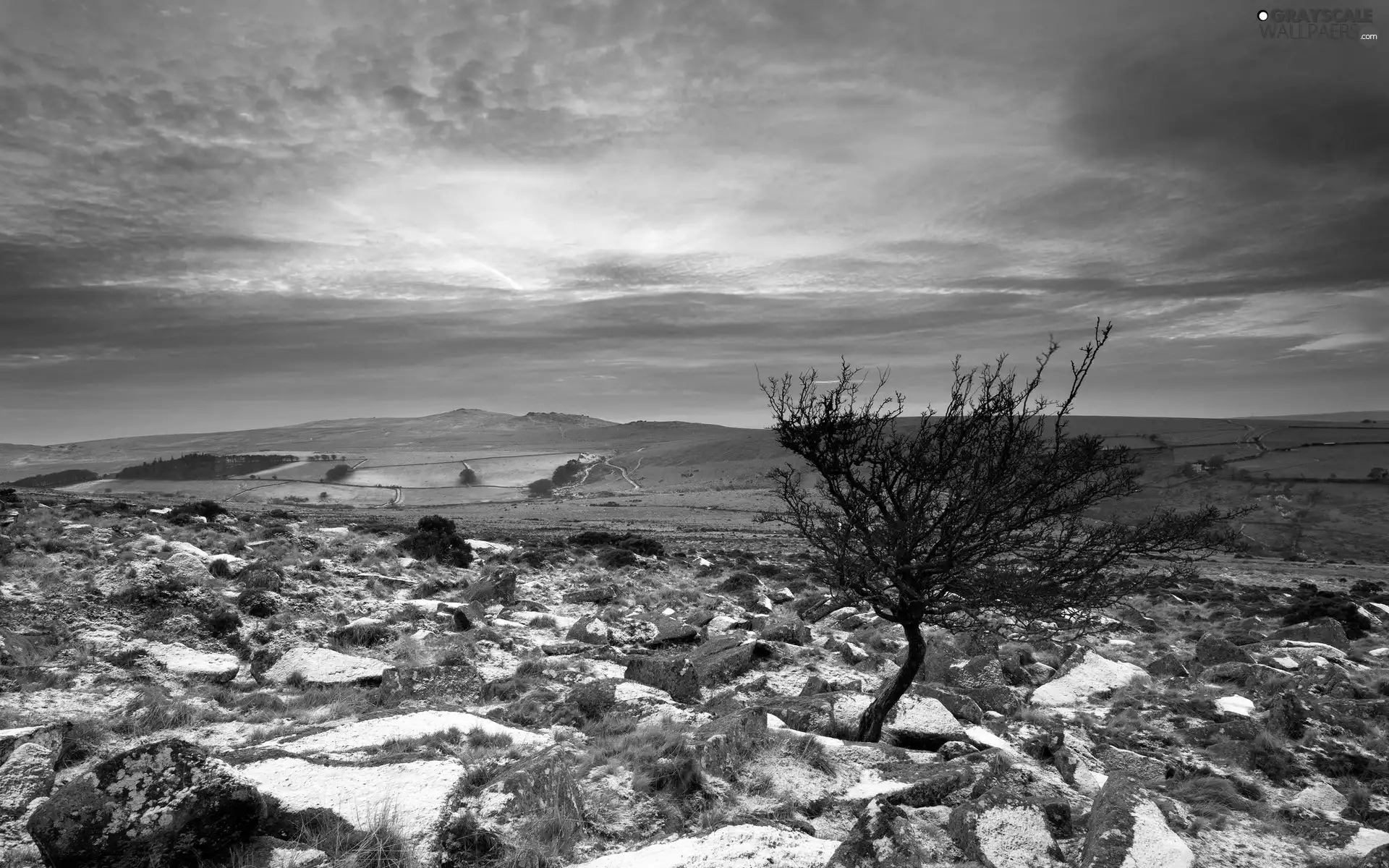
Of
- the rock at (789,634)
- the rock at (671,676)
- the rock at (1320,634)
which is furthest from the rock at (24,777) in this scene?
the rock at (1320,634)

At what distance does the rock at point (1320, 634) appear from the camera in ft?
50.9

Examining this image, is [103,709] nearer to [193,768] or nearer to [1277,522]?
[193,768]

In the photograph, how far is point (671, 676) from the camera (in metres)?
10.8

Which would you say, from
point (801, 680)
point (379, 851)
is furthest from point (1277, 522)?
point (379, 851)

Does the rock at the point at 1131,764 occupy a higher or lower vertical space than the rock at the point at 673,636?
higher

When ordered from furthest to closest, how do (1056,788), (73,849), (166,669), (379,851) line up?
(166,669), (1056,788), (379,851), (73,849)

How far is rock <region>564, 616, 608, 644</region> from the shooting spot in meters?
14.1

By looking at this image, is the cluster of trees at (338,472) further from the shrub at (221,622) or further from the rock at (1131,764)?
the rock at (1131,764)

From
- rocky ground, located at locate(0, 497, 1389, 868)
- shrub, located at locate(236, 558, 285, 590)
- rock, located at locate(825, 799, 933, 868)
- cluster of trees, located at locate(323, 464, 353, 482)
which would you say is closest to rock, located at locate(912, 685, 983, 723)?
rocky ground, located at locate(0, 497, 1389, 868)

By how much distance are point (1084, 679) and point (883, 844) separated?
9280mm

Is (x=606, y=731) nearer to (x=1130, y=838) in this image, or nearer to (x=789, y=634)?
(x=1130, y=838)

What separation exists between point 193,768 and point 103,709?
5.02 meters

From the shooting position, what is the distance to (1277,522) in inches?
2146

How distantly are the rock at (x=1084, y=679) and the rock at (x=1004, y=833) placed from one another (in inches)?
231
